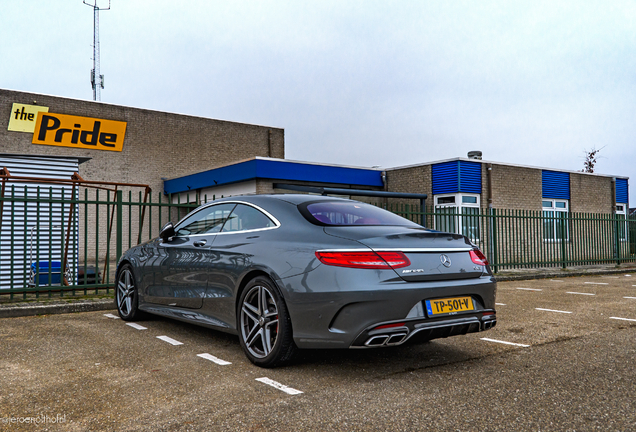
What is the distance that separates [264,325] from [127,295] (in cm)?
293

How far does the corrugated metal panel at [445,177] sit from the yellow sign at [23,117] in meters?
16.0

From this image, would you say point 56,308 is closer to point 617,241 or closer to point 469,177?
point 469,177

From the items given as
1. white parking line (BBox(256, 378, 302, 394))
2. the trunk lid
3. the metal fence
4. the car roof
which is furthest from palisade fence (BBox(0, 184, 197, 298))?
the trunk lid

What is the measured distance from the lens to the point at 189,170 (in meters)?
24.6

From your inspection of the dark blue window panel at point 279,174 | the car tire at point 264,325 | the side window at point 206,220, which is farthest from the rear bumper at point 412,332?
the dark blue window panel at point 279,174

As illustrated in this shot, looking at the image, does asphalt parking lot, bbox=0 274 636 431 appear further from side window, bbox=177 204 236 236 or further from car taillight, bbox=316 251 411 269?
side window, bbox=177 204 236 236

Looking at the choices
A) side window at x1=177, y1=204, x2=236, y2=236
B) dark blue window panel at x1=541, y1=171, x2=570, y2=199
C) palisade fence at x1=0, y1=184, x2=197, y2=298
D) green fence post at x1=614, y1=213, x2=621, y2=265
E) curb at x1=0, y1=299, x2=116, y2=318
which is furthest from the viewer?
dark blue window panel at x1=541, y1=171, x2=570, y2=199

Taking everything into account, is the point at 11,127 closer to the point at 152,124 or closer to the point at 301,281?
the point at 152,124

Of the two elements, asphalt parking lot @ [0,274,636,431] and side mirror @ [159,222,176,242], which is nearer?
asphalt parking lot @ [0,274,636,431]

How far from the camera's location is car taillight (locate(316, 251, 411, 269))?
11.8 feet

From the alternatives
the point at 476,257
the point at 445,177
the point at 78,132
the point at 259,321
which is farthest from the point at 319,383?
the point at 78,132

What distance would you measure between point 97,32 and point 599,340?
28.2 meters

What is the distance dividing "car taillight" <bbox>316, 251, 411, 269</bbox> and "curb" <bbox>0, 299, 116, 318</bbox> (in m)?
5.02

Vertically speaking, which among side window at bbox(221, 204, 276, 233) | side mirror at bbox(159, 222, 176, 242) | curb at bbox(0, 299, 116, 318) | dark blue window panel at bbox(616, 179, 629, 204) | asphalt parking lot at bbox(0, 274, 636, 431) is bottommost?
asphalt parking lot at bbox(0, 274, 636, 431)
